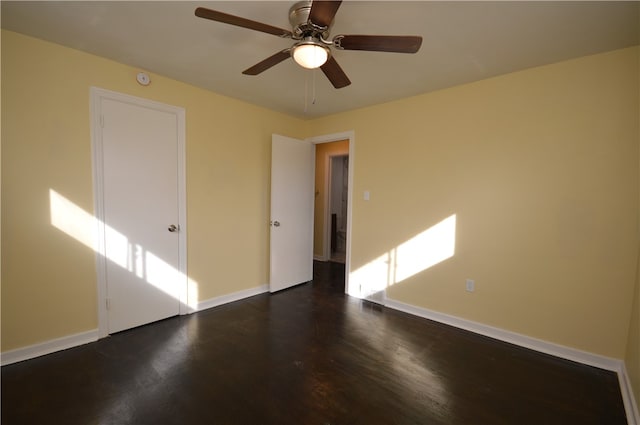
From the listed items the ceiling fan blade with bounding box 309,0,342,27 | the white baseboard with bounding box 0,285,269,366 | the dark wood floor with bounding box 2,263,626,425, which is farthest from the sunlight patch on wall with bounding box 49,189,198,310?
the ceiling fan blade with bounding box 309,0,342,27

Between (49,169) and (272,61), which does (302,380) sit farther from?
(49,169)

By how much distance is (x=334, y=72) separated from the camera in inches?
73.4

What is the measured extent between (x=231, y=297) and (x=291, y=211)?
52.7 inches

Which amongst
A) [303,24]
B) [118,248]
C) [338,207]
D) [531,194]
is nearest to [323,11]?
[303,24]

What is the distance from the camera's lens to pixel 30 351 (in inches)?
82.1

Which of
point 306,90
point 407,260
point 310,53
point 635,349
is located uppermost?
point 306,90

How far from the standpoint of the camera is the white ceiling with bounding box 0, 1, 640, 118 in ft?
5.41

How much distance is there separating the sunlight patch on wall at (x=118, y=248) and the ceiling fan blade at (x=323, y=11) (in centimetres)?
233

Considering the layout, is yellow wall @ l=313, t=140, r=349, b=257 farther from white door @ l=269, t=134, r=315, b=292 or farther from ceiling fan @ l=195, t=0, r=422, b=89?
ceiling fan @ l=195, t=0, r=422, b=89

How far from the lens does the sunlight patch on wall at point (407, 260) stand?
2.83 m

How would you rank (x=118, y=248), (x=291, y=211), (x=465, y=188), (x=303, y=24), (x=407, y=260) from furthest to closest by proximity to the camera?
(x=291, y=211)
(x=407, y=260)
(x=465, y=188)
(x=118, y=248)
(x=303, y=24)

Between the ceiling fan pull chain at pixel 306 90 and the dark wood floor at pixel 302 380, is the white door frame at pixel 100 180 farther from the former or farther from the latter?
the ceiling fan pull chain at pixel 306 90

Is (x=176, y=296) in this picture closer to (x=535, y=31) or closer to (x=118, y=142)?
(x=118, y=142)

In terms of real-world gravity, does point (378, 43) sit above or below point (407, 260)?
above
